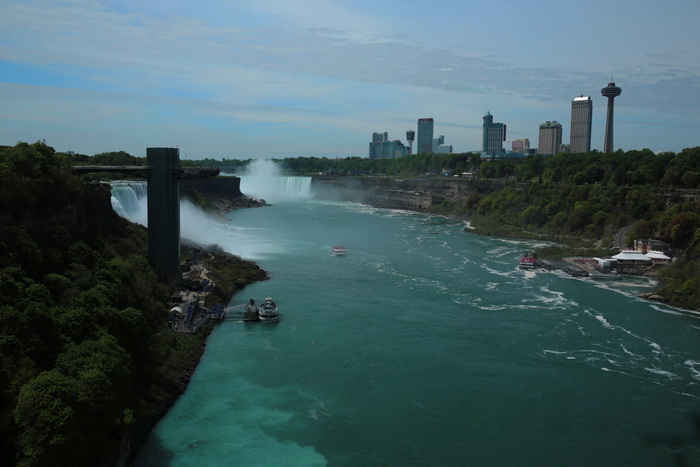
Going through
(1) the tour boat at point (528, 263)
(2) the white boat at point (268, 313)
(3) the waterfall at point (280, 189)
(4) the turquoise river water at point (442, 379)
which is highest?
(3) the waterfall at point (280, 189)

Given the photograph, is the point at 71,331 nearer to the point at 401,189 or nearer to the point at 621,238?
the point at 621,238

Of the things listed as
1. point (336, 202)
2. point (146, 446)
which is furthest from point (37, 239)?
point (336, 202)

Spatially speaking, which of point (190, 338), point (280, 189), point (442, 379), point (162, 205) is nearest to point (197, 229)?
point (162, 205)

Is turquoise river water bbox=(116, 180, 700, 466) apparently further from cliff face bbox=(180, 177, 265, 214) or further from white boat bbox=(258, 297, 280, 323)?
cliff face bbox=(180, 177, 265, 214)

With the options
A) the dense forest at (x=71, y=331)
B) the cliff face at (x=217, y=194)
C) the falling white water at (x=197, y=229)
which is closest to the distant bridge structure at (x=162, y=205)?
the dense forest at (x=71, y=331)

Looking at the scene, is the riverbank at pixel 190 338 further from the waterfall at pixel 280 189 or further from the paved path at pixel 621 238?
the waterfall at pixel 280 189

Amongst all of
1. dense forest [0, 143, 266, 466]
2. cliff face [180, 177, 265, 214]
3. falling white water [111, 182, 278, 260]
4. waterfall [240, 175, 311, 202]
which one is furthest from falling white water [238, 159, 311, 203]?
dense forest [0, 143, 266, 466]

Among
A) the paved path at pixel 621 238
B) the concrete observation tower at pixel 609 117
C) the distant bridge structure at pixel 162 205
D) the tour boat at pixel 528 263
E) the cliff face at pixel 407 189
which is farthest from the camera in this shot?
the concrete observation tower at pixel 609 117
